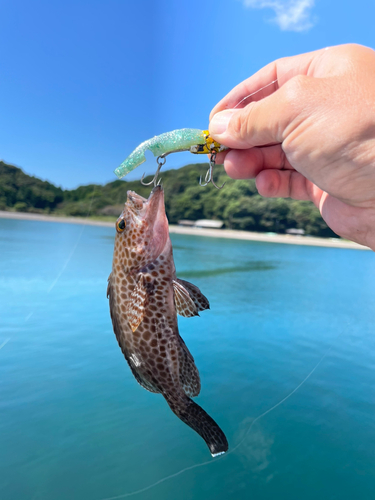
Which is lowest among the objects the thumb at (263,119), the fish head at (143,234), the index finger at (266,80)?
the fish head at (143,234)

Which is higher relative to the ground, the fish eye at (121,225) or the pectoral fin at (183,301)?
the fish eye at (121,225)

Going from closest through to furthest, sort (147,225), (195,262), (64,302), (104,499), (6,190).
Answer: (147,225) < (104,499) < (64,302) < (195,262) < (6,190)

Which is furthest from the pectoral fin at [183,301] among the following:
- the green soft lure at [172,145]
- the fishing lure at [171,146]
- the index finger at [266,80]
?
the index finger at [266,80]

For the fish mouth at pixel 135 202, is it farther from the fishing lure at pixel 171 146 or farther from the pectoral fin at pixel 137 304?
the pectoral fin at pixel 137 304

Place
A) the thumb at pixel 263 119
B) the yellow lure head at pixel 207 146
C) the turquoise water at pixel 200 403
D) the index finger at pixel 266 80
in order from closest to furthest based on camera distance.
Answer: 1. the thumb at pixel 263 119
2. the yellow lure head at pixel 207 146
3. the index finger at pixel 266 80
4. the turquoise water at pixel 200 403

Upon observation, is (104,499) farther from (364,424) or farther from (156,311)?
(364,424)

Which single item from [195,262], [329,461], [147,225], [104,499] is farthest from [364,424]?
[195,262]

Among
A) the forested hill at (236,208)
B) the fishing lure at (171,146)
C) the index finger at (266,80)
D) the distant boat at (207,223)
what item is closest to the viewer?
the fishing lure at (171,146)
